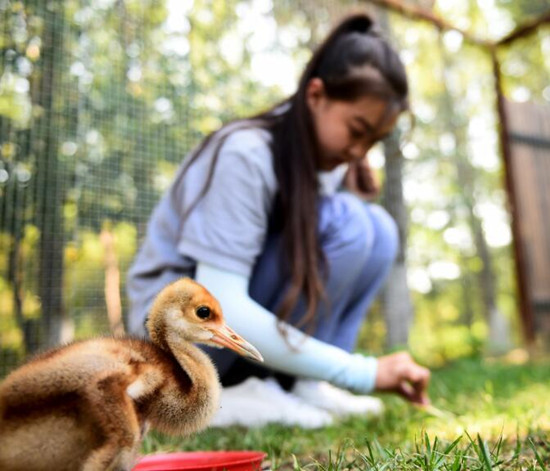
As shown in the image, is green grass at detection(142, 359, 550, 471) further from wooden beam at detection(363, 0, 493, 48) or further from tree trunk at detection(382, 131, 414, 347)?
wooden beam at detection(363, 0, 493, 48)

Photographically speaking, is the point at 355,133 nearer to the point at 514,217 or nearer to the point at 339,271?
the point at 339,271

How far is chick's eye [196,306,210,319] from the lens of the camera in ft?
3.24

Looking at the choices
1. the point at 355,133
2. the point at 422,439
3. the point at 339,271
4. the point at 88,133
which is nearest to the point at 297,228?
the point at 339,271

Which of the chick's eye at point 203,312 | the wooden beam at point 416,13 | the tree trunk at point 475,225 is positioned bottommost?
the tree trunk at point 475,225

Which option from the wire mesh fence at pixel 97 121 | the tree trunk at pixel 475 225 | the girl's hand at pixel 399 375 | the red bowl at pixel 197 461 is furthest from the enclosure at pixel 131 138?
the tree trunk at pixel 475 225

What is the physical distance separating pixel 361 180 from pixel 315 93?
0.67 m

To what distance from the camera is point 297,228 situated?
6.23ft

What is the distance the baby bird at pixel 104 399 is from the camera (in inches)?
30.3

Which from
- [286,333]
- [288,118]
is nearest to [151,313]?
[286,333]

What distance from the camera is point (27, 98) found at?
109 inches

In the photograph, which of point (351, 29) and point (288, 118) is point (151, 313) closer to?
point (288, 118)

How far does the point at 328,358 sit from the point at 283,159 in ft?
2.15

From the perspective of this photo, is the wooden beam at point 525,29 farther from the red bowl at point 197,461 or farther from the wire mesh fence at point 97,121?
the red bowl at point 197,461

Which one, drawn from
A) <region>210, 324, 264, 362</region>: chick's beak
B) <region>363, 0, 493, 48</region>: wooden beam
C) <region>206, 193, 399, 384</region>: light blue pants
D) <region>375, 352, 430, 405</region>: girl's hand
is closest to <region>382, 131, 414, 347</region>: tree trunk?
<region>363, 0, 493, 48</region>: wooden beam
